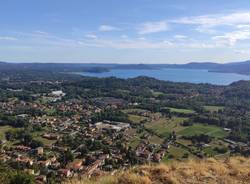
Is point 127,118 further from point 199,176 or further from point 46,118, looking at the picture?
point 199,176

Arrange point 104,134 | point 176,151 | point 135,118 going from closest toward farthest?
point 176,151 < point 104,134 < point 135,118

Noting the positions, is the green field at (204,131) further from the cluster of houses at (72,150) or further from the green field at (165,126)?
the cluster of houses at (72,150)

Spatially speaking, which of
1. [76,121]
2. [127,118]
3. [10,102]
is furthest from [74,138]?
[10,102]

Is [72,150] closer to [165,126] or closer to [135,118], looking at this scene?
[165,126]

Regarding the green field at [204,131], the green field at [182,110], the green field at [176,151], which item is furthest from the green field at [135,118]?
the green field at [176,151]

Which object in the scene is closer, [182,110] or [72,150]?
[72,150]

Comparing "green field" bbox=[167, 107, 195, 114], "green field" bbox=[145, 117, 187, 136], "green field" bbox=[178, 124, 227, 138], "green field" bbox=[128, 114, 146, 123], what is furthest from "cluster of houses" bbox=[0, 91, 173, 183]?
"green field" bbox=[178, 124, 227, 138]

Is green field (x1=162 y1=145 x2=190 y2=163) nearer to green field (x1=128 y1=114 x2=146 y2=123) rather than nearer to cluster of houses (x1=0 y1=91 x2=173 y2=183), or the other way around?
cluster of houses (x1=0 y1=91 x2=173 y2=183)

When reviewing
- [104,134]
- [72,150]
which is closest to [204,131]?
[104,134]
